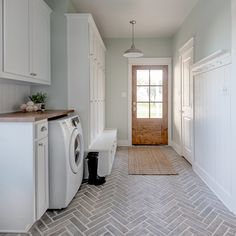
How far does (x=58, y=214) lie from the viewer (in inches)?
97.7

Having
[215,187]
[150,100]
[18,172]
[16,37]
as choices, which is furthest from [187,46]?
[18,172]

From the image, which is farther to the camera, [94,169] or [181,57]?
[181,57]

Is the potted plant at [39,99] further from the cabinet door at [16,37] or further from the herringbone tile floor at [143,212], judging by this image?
the herringbone tile floor at [143,212]

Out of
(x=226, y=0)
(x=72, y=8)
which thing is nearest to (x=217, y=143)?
(x=226, y=0)

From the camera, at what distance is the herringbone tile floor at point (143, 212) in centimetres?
216

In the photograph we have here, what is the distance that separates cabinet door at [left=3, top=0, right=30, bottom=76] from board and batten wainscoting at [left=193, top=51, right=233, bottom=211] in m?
2.02

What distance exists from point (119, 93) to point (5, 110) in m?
3.56

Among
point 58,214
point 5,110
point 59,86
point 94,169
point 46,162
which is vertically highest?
point 59,86

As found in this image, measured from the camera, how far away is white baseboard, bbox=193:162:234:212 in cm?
257

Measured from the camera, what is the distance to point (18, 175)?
2.07m

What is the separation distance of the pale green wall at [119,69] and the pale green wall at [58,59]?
2598 millimetres

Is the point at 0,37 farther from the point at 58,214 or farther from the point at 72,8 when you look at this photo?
the point at 72,8

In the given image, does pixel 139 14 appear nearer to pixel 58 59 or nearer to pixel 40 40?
pixel 58 59

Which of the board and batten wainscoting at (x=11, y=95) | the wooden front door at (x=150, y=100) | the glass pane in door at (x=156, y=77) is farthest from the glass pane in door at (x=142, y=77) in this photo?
the board and batten wainscoting at (x=11, y=95)
